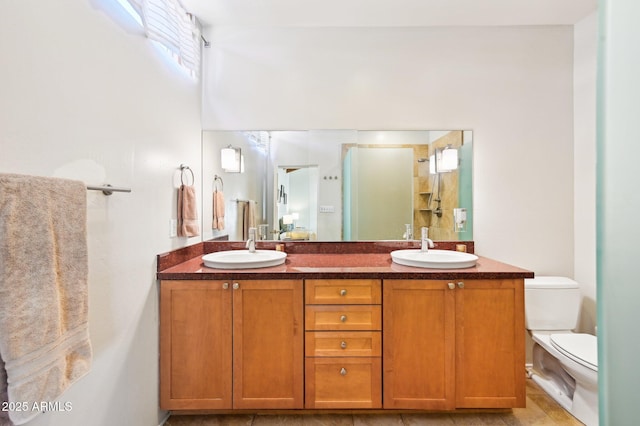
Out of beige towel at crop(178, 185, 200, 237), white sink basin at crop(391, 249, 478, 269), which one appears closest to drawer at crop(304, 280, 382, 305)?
white sink basin at crop(391, 249, 478, 269)

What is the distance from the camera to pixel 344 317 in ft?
5.26

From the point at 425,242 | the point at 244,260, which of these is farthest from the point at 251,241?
the point at 425,242

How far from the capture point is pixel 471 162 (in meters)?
2.15

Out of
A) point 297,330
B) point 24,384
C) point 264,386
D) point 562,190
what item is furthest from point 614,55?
point 562,190

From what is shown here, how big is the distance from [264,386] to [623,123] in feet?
5.84

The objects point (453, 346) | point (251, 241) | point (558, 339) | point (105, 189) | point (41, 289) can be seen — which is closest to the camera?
point (41, 289)

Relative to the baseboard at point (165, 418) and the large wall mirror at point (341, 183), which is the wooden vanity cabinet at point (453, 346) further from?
the baseboard at point (165, 418)

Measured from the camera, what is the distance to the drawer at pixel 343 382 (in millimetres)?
1598

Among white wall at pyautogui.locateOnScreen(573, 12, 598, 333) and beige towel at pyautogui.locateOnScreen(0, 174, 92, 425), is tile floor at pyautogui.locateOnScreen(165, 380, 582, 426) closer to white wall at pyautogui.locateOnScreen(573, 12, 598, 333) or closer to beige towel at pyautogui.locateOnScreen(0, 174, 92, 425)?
white wall at pyautogui.locateOnScreen(573, 12, 598, 333)

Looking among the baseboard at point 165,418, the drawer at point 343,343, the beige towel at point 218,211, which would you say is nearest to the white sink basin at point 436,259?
the drawer at point 343,343

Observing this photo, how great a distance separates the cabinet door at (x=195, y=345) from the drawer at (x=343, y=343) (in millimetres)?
466

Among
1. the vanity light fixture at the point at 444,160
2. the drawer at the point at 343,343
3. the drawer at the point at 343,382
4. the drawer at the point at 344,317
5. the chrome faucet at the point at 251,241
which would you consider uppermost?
the vanity light fixture at the point at 444,160

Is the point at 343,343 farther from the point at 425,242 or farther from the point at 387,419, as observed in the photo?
the point at 425,242

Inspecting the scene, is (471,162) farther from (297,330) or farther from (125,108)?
(125,108)
